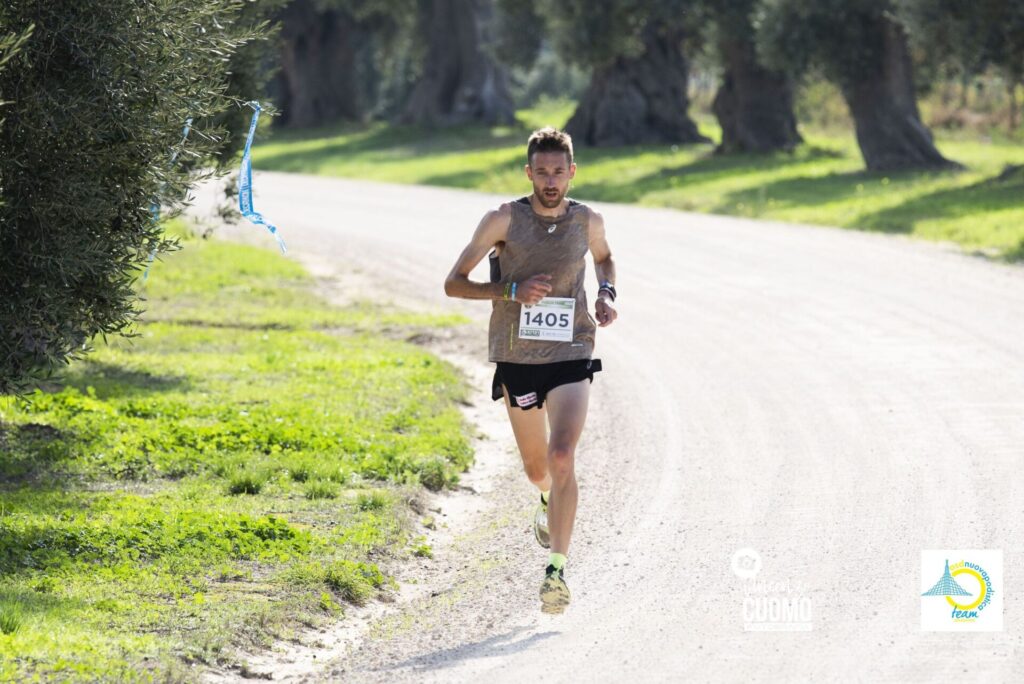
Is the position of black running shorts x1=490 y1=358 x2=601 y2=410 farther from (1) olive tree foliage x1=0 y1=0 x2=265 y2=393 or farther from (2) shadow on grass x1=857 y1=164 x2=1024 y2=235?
(2) shadow on grass x1=857 y1=164 x2=1024 y2=235

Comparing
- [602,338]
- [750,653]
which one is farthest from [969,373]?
[750,653]

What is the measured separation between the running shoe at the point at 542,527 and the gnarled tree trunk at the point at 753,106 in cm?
3047

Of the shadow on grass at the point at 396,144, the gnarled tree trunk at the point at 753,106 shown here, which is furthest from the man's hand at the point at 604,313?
the shadow on grass at the point at 396,144

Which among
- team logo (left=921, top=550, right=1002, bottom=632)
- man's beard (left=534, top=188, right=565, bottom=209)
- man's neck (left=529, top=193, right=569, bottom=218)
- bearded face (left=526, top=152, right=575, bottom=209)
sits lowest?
team logo (left=921, top=550, right=1002, bottom=632)

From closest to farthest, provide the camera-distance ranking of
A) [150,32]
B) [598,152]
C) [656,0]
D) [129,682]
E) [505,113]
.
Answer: [129,682]
[150,32]
[656,0]
[598,152]
[505,113]

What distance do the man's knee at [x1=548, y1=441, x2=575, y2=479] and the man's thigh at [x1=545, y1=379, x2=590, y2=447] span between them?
12 mm

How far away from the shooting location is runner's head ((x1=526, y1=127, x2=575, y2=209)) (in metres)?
7.90

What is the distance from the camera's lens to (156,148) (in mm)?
9117

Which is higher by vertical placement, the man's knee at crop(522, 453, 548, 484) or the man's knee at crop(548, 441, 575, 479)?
the man's knee at crop(548, 441, 575, 479)

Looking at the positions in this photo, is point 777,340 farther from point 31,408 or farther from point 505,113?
point 505,113

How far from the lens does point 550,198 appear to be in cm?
801

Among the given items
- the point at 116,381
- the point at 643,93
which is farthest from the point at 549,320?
the point at 643,93

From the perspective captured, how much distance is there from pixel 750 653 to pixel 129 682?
271cm

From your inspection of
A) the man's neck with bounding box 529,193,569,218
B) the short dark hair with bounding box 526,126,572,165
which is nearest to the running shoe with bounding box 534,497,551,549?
the man's neck with bounding box 529,193,569,218
